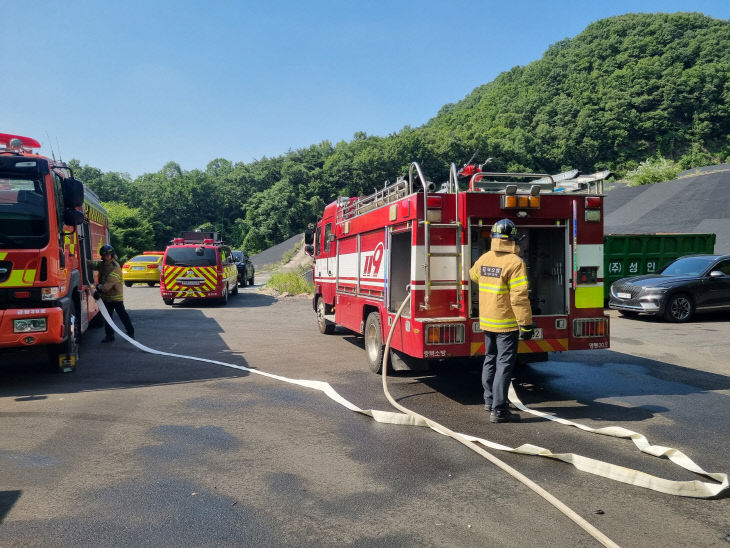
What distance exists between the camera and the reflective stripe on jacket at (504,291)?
5.43m

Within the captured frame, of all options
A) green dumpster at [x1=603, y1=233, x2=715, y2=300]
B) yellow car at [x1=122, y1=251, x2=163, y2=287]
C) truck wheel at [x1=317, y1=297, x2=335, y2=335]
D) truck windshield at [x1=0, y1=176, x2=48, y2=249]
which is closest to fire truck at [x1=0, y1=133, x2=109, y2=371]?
truck windshield at [x1=0, y1=176, x2=48, y2=249]

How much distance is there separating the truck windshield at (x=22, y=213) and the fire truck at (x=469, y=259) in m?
4.23

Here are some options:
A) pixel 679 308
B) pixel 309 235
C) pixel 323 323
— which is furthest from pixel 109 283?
pixel 679 308

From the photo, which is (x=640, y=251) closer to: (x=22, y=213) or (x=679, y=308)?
(x=679, y=308)

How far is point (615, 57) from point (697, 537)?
367ft

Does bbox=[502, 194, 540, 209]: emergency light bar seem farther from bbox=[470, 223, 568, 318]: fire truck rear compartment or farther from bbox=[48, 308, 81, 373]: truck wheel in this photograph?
bbox=[48, 308, 81, 373]: truck wheel

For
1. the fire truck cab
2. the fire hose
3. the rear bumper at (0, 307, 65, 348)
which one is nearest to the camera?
the fire hose

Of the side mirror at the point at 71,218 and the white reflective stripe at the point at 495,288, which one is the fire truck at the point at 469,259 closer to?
the white reflective stripe at the point at 495,288

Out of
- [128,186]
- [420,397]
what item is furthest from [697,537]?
[128,186]

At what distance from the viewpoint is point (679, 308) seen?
43.3 feet

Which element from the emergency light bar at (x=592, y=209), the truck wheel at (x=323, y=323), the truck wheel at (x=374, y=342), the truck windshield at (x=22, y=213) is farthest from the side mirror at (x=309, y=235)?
the emergency light bar at (x=592, y=209)

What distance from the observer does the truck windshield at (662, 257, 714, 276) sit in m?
13.6

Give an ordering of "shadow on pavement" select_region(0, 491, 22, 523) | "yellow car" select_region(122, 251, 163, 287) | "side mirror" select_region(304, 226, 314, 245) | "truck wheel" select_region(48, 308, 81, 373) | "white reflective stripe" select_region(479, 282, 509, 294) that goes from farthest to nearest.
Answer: "yellow car" select_region(122, 251, 163, 287) → "side mirror" select_region(304, 226, 314, 245) → "truck wheel" select_region(48, 308, 81, 373) → "white reflective stripe" select_region(479, 282, 509, 294) → "shadow on pavement" select_region(0, 491, 22, 523)

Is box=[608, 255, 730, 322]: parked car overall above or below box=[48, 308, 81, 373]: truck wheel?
above
